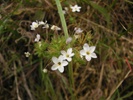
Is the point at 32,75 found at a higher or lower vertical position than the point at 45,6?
lower

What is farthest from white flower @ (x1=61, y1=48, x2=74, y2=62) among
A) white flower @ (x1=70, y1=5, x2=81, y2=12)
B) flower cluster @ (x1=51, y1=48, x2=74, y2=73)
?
white flower @ (x1=70, y1=5, x2=81, y2=12)

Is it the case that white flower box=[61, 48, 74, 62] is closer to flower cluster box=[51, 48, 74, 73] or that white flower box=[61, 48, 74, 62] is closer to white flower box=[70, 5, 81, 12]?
flower cluster box=[51, 48, 74, 73]

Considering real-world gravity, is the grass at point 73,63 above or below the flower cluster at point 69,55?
below

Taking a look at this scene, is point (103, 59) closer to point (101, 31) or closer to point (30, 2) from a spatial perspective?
point (101, 31)

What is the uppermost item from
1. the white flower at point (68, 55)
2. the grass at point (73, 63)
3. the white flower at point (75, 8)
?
the white flower at point (68, 55)

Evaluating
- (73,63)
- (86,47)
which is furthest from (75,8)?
(86,47)

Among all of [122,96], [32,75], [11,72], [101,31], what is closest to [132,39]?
[101,31]

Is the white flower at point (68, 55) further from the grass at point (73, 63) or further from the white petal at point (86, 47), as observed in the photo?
the grass at point (73, 63)

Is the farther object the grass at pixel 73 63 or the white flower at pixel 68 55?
the grass at pixel 73 63

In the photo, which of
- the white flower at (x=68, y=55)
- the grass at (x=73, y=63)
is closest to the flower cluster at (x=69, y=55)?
Result: the white flower at (x=68, y=55)
